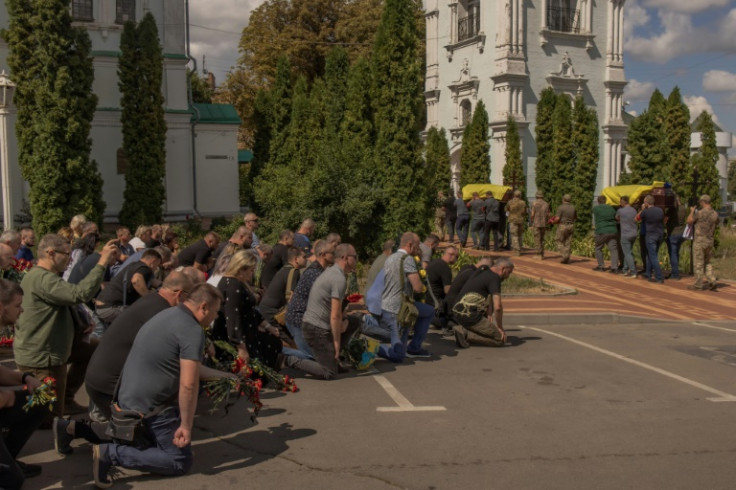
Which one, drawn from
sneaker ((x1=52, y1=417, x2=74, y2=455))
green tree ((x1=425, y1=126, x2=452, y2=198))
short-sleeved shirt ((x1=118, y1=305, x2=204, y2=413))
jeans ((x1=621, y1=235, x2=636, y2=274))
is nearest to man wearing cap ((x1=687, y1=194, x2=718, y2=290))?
jeans ((x1=621, y1=235, x2=636, y2=274))

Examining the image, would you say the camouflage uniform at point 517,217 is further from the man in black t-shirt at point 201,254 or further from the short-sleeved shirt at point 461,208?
the man in black t-shirt at point 201,254

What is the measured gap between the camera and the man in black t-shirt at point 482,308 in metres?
10.3

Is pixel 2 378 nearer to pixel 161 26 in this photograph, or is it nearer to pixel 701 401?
pixel 701 401

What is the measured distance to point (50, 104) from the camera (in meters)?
20.1

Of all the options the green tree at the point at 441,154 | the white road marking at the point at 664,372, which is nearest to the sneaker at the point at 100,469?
the white road marking at the point at 664,372

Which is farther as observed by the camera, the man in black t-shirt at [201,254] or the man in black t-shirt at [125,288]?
the man in black t-shirt at [201,254]

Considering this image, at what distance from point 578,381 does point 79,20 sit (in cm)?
2091

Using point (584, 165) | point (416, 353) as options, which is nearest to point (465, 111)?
point (584, 165)

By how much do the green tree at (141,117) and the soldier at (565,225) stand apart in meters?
12.3

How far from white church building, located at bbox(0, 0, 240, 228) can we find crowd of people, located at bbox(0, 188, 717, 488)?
512 inches

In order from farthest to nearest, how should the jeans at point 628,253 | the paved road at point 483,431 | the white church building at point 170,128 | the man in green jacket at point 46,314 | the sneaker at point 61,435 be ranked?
the white church building at point 170,128
the jeans at point 628,253
the man in green jacket at point 46,314
the sneaker at point 61,435
the paved road at point 483,431

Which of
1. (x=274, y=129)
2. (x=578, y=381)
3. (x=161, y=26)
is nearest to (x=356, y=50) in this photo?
(x=274, y=129)

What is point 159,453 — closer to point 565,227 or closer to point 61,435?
point 61,435

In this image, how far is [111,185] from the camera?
24266mm
